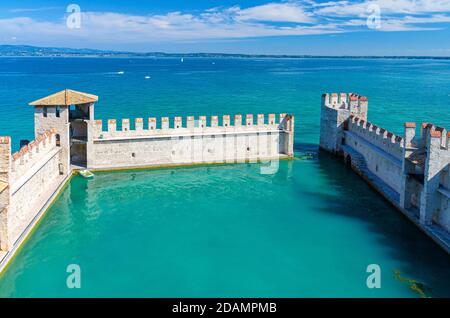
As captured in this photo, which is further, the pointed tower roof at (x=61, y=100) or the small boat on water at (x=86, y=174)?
the small boat on water at (x=86, y=174)

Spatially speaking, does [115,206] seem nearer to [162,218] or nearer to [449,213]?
[162,218]

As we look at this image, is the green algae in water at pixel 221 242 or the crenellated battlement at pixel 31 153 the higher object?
the crenellated battlement at pixel 31 153

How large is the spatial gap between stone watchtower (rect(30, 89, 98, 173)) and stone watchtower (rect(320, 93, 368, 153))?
14.8 m

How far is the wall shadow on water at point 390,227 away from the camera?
15.7 m

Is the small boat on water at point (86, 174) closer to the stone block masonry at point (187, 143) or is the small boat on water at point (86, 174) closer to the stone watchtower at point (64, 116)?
the stone watchtower at point (64, 116)

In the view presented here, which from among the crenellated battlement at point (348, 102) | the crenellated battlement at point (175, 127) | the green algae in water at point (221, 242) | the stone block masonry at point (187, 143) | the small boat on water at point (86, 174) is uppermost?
the crenellated battlement at point (348, 102)

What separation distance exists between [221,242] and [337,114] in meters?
15.8


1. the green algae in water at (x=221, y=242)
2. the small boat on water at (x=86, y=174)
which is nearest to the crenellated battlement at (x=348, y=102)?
the green algae in water at (x=221, y=242)

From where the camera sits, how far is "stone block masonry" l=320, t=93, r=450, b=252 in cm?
1808

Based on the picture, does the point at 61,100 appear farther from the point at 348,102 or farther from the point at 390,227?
the point at 348,102

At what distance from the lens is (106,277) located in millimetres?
15188

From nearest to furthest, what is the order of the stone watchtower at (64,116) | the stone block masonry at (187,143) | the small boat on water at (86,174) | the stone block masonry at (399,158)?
1. the stone block masonry at (399,158)
2. the stone watchtower at (64,116)
3. the small boat on water at (86,174)
4. the stone block masonry at (187,143)

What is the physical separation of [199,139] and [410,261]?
15.0 m
